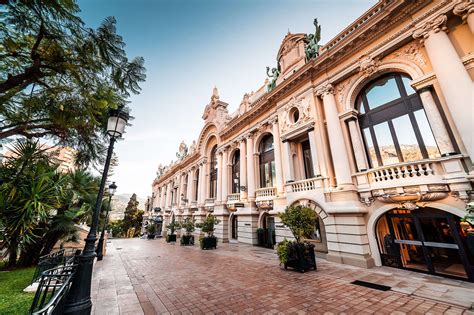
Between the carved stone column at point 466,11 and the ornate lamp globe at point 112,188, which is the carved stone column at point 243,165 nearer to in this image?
the ornate lamp globe at point 112,188

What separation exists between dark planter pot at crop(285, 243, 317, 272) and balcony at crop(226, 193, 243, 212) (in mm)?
8796

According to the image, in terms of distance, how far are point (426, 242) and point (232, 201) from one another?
12.6 meters

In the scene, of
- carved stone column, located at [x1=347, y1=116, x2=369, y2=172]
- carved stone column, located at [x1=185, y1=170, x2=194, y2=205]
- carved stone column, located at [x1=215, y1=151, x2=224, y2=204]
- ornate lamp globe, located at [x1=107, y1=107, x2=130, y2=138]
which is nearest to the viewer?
ornate lamp globe, located at [x1=107, y1=107, x2=130, y2=138]

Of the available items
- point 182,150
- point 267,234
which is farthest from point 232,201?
point 182,150

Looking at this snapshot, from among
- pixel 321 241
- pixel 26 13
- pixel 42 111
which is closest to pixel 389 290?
pixel 321 241

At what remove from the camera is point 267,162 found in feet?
52.3

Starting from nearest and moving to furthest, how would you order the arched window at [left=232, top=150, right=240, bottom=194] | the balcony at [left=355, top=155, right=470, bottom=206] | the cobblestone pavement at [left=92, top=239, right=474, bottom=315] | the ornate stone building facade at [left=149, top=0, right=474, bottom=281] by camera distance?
the cobblestone pavement at [left=92, top=239, right=474, bottom=315], the balcony at [left=355, top=155, right=470, bottom=206], the ornate stone building facade at [left=149, top=0, right=474, bottom=281], the arched window at [left=232, top=150, right=240, bottom=194]

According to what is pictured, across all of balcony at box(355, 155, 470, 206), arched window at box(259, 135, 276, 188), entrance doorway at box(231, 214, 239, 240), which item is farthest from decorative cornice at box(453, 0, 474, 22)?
entrance doorway at box(231, 214, 239, 240)

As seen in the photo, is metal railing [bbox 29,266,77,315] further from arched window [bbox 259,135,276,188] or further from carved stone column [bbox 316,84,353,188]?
arched window [bbox 259,135,276,188]

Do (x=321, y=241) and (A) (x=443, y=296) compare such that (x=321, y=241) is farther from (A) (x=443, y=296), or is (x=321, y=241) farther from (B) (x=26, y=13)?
(B) (x=26, y=13)

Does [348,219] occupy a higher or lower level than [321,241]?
higher

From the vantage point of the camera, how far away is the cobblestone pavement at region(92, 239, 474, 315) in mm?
4406

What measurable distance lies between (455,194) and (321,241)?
622 cm

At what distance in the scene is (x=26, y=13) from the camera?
15.9ft
